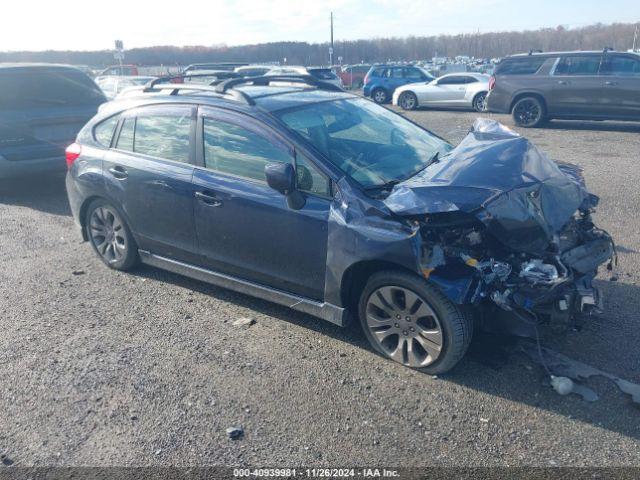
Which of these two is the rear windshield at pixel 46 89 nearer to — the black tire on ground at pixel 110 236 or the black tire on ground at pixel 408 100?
the black tire on ground at pixel 110 236

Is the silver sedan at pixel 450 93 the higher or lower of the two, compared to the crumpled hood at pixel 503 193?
lower

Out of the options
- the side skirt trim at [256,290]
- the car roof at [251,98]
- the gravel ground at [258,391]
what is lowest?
the gravel ground at [258,391]

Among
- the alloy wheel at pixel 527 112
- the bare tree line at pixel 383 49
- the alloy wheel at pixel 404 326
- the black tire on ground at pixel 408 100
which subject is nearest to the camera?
the alloy wheel at pixel 404 326

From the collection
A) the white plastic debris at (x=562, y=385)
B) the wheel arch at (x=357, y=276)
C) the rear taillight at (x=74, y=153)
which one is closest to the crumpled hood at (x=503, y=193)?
the wheel arch at (x=357, y=276)

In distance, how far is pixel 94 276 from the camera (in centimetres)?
543

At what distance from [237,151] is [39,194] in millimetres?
5681

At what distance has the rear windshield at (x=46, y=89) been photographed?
26.0ft

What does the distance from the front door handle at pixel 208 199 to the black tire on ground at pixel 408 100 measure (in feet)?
57.6

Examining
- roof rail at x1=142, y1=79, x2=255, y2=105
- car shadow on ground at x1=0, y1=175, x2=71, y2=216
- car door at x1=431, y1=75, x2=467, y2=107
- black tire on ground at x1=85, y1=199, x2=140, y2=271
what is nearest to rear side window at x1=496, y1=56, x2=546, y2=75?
car door at x1=431, y1=75, x2=467, y2=107

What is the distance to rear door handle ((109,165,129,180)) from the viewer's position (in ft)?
16.1

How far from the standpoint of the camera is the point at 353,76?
116 feet

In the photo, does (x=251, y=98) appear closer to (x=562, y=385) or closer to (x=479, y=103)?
(x=562, y=385)

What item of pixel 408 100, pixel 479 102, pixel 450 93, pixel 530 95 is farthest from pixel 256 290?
pixel 408 100

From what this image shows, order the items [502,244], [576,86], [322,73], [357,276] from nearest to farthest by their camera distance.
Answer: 1. [502,244]
2. [357,276]
3. [576,86]
4. [322,73]
